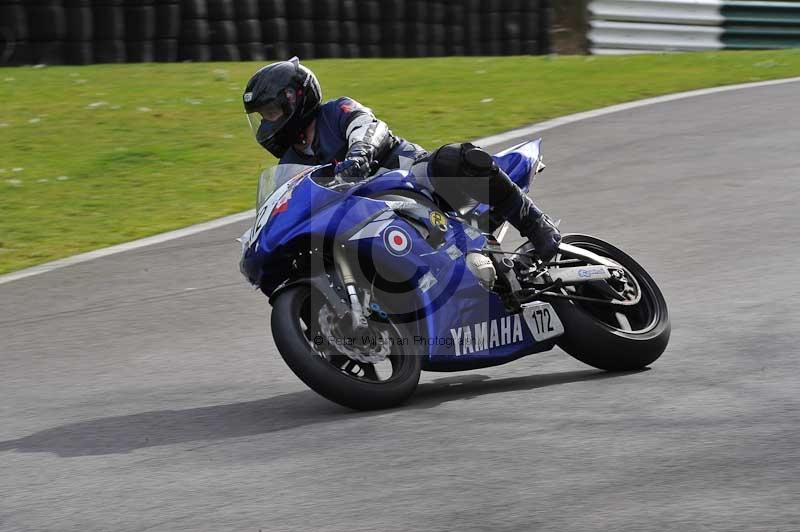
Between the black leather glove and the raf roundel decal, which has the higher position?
the raf roundel decal

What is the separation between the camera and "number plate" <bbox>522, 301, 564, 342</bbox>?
18.9 ft

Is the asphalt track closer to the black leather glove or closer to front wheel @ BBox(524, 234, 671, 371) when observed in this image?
front wheel @ BBox(524, 234, 671, 371)

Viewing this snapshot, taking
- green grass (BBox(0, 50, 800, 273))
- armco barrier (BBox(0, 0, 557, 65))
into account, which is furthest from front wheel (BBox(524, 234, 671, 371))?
armco barrier (BBox(0, 0, 557, 65))

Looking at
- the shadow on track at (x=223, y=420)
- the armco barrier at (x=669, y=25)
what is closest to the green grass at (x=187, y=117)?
the armco barrier at (x=669, y=25)

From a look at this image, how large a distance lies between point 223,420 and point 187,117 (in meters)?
8.29

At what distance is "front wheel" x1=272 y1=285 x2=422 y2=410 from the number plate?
1.95ft

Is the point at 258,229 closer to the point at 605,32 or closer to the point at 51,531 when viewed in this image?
the point at 51,531

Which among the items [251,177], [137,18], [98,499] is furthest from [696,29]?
[98,499]

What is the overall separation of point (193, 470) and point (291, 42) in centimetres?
1210

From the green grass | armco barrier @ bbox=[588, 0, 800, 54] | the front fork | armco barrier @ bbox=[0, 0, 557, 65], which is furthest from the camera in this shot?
armco barrier @ bbox=[588, 0, 800, 54]

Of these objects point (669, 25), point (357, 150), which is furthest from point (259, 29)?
point (357, 150)

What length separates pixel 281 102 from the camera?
5699mm

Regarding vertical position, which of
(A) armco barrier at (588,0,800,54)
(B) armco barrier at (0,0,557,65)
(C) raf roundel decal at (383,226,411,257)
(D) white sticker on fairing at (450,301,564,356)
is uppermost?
(C) raf roundel decal at (383,226,411,257)

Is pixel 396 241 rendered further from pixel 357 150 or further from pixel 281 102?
pixel 281 102
